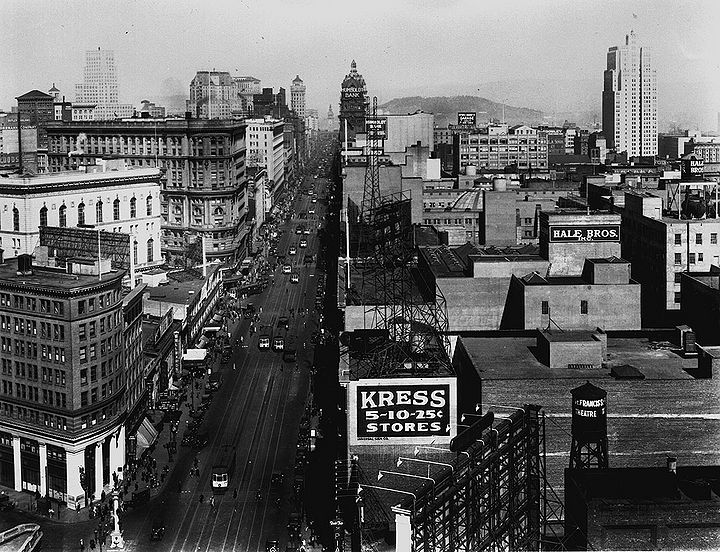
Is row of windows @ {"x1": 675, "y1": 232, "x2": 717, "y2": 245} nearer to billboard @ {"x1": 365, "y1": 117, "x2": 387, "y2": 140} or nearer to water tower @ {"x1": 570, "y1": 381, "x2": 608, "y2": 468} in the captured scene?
billboard @ {"x1": 365, "y1": 117, "x2": 387, "y2": 140}

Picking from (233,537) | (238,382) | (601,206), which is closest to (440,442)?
(233,537)

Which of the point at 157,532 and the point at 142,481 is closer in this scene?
the point at 157,532

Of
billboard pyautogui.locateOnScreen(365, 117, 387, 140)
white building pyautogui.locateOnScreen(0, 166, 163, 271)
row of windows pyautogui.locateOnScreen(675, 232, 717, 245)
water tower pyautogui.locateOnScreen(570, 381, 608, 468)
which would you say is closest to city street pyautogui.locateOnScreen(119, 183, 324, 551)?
water tower pyautogui.locateOnScreen(570, 381, 608, 468)

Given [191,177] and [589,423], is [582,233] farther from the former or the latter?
[191,177]

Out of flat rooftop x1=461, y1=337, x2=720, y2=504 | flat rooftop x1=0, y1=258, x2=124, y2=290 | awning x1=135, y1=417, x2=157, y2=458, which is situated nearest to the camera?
flat rooftop x1=461, y1=337, x2=720, y2=504

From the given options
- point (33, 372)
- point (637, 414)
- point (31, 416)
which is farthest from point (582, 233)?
point (31, 416)

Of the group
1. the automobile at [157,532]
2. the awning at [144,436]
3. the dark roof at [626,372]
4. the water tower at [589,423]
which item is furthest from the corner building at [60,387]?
the water tower at [589,423]
